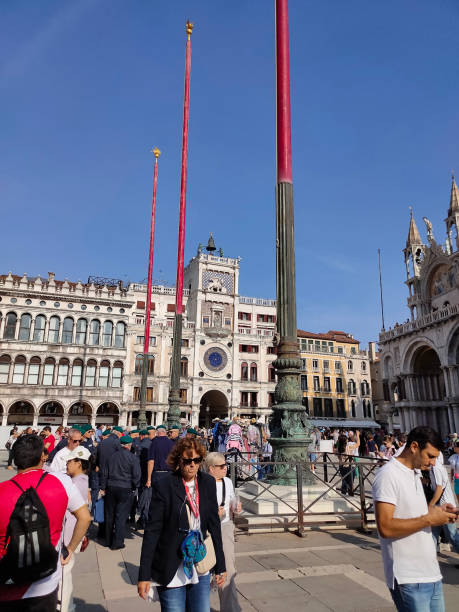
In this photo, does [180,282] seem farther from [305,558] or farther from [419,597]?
[419,597]

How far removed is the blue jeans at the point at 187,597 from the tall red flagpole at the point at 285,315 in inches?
175

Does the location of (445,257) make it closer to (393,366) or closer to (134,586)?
(393,366)

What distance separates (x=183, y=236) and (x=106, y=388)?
26.0 m

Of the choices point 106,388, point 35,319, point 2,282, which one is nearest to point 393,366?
point 106,388

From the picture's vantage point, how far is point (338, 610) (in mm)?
4250

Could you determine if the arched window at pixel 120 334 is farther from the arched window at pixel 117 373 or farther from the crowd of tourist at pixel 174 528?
the crowd of tourist at pixel 174 528

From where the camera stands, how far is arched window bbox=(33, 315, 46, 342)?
3866cm

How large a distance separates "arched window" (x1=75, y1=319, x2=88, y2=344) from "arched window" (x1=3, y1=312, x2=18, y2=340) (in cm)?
520

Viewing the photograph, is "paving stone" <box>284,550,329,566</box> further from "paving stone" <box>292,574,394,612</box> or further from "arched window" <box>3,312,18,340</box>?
"arched window" <box>3,312,18,340</box>

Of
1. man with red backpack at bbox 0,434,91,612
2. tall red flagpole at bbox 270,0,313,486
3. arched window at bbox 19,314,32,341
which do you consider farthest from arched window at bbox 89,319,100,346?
man with red backpack at bbox 0,434,91,612

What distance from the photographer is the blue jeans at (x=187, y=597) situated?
2887 mm

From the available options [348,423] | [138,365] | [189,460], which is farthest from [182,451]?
[348,423]

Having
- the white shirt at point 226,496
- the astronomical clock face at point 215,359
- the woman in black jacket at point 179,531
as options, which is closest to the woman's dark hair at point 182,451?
the woman in black jacket at point 179,531

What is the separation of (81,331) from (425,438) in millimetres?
40263
